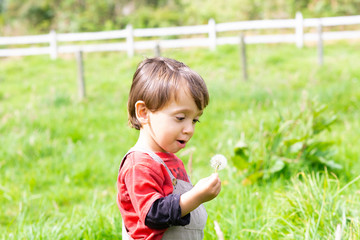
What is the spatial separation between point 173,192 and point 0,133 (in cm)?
456

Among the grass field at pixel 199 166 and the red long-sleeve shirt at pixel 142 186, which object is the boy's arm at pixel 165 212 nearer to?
the red long-sleeve shirt at pixel 142 186

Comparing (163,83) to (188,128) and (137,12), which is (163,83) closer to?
(188,128)

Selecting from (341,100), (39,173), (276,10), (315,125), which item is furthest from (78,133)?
(276,10)

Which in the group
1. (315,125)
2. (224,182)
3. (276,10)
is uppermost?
(276,10)

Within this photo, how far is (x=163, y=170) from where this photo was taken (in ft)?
6.20

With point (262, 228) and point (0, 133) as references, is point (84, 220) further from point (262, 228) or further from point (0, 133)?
point (0, 133)

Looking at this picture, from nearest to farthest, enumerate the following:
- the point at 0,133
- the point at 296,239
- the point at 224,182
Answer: the point at 296,239 → the point at 224,182 → the point at 0,133

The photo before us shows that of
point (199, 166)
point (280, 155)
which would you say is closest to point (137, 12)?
point (199, 166)

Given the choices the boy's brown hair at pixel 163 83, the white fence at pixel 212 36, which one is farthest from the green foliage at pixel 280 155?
the white fence at pixel 212 36

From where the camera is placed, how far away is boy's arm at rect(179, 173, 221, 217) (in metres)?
1.64

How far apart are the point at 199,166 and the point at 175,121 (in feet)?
9.75

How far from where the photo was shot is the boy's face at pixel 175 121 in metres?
1.86

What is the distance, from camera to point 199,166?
480 centimetres

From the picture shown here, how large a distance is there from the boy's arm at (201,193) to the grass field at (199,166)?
0.63 m
